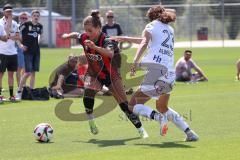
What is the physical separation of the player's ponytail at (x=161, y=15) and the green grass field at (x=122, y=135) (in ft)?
6.18

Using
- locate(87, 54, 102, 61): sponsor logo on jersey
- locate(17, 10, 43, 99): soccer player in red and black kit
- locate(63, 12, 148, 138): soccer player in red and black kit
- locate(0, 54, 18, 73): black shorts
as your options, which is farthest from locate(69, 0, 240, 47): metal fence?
locate(87, 54, 102, 61): sponsor logo on jersey

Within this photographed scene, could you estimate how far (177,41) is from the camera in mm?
54469

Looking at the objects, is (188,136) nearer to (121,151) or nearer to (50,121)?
(121,151)

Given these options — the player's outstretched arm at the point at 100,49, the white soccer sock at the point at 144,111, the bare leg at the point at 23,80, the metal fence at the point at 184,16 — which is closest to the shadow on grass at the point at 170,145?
the white soccer sock at the point at 144,111

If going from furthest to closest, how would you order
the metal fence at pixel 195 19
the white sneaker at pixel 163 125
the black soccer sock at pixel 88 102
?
1. the metal fence at pixel 195 19
2. the black soccer sock at pixel 88 102
3. the white sneaker at pixel 163 125

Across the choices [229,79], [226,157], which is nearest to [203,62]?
[229,79]

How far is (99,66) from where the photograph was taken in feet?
37.1

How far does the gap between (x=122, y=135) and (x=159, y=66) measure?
1.54 meters

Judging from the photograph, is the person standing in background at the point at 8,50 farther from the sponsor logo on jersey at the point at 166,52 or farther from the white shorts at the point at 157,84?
the sponsor logo on jersey at the point at 166,52

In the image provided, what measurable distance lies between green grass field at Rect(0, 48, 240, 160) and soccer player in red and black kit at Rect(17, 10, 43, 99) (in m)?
1.40

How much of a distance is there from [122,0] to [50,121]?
4446cm

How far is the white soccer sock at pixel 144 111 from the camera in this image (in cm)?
1042

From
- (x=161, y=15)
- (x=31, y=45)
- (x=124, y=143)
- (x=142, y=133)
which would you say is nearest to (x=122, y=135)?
(x=142, y=133)

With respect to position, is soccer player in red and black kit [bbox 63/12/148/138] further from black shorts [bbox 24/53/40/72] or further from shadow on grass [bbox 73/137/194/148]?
black shorts [bbox 24/53/40/72]
